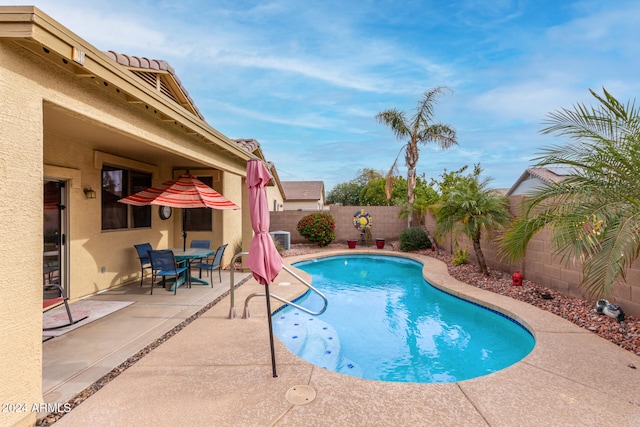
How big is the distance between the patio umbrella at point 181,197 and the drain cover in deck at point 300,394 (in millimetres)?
4702

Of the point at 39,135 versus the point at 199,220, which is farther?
the point at 199,220

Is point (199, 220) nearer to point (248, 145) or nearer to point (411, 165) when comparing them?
point (248, 145)

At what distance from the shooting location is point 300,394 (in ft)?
10.5

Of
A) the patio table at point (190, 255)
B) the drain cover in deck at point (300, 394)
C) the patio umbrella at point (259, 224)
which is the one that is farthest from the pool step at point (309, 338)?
the patio table at point (190, 255)

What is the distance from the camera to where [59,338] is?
455 centimetres

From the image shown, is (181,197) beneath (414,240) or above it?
above

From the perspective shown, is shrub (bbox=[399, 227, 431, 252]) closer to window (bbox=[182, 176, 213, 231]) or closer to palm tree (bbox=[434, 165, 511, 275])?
palm tree (bbox=[434, 165, 511, 275])

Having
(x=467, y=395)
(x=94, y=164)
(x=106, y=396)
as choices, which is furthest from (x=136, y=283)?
(x=467, y=395)

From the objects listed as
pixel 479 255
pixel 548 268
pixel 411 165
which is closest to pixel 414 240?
pixel 411 165

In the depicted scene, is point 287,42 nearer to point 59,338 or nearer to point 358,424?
point 59,338

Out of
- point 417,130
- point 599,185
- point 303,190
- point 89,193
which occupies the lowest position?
point 599,185

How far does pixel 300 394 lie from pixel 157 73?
358 inches

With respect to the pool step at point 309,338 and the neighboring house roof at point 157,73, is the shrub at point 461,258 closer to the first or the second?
the pool step at point 309,338

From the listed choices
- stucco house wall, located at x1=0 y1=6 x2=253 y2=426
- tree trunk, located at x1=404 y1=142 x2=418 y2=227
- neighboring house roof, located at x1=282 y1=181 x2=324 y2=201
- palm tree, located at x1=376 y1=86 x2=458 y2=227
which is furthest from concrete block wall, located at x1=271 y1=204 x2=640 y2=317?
neighboring house roof, located at x1=282 y1=181 x2=324 y2=201
